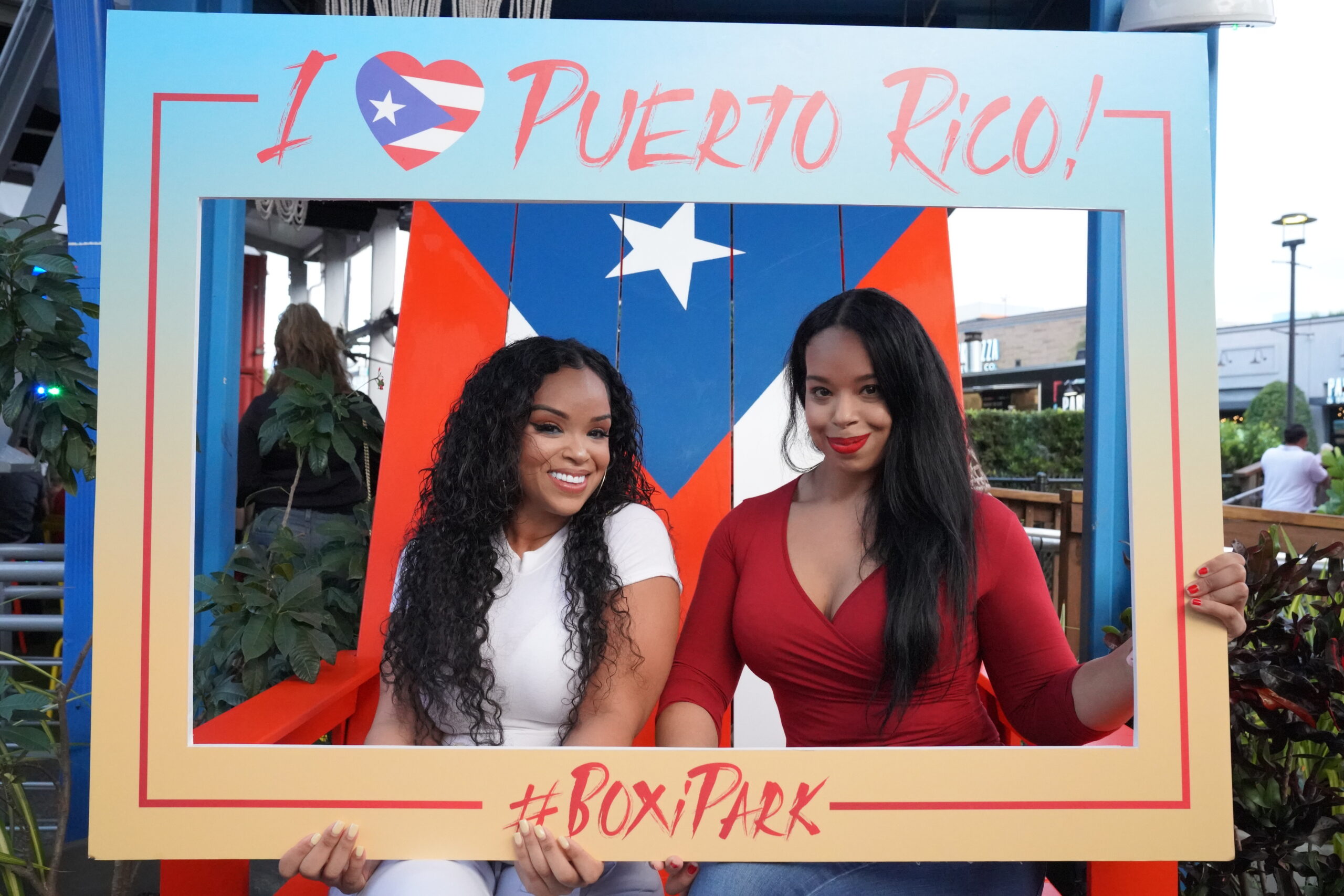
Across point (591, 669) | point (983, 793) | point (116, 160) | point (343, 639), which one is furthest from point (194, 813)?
point (343, 639)

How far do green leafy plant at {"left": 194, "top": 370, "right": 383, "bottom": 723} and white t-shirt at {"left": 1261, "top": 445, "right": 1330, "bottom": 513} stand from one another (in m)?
6.71

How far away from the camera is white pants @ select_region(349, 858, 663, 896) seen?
4.03 feet

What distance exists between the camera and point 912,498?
147cm

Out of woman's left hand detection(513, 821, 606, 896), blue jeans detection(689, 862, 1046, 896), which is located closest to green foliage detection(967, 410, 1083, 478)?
blue jeans detection(689, 862, 1046, 896)

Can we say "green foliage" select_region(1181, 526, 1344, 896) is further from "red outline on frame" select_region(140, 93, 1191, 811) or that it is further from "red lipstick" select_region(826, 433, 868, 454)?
"red lipstick" select_region(826, 433, 868, 454)

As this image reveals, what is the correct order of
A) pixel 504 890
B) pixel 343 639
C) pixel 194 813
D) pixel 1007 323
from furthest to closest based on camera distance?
pixel 1007 323
pixel 343 639
pixel 504 890
pixel 194 813

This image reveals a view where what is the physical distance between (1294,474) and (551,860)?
733 cm

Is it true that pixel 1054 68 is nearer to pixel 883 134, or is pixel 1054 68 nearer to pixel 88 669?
pixel 883 134

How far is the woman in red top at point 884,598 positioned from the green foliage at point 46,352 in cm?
134

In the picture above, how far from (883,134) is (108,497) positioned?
1.08 meters

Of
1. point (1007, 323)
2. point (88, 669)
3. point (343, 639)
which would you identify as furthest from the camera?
point (1007, 323)

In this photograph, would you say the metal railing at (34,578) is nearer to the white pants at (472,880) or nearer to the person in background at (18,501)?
the person in background at (18,501)

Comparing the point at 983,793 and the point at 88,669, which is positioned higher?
the point at 983,793

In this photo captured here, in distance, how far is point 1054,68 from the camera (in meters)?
1.20
